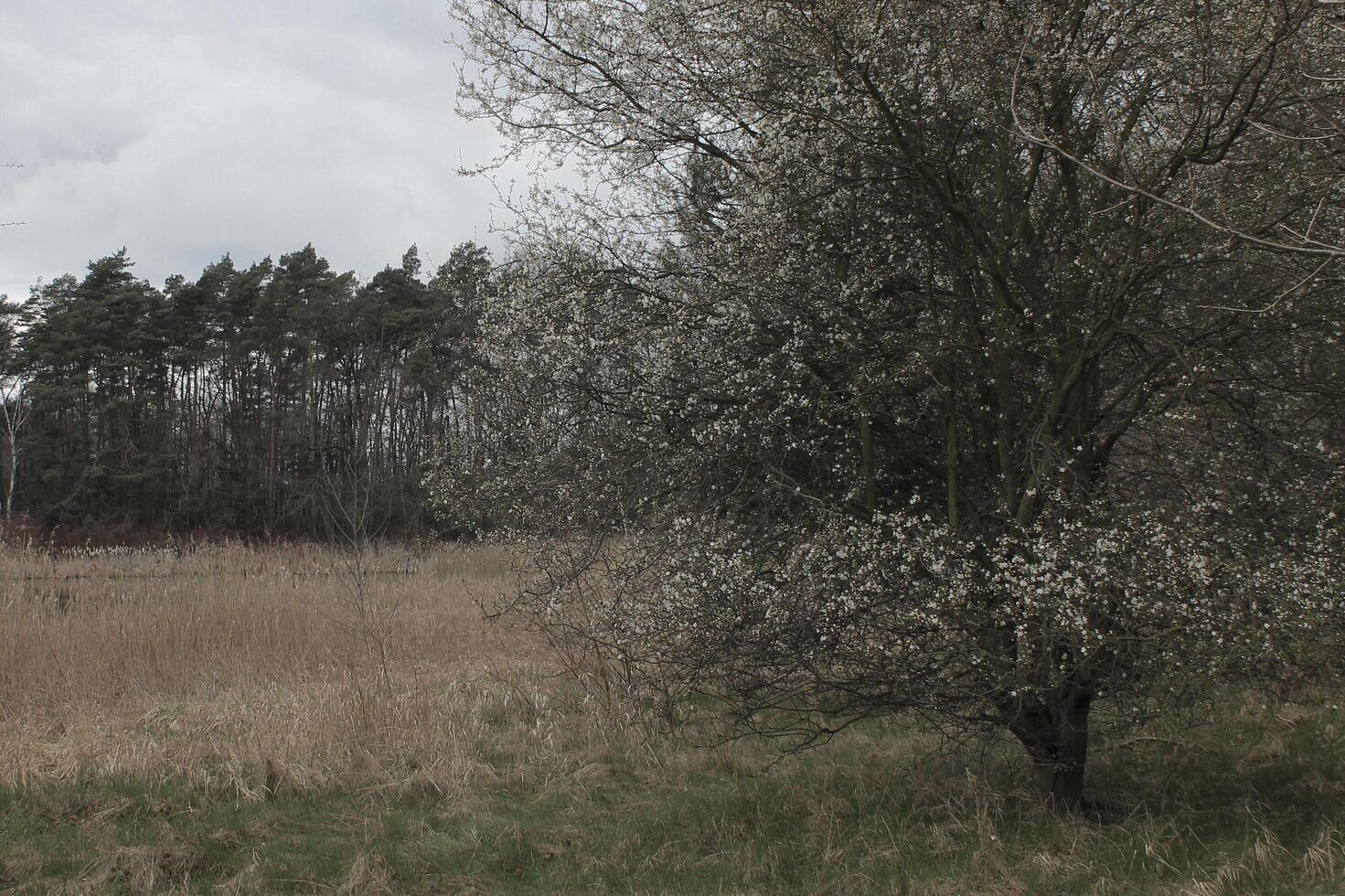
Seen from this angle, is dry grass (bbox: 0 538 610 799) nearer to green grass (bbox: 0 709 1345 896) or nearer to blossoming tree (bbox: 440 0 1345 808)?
green grass (bbox: 0 709 1345 896)

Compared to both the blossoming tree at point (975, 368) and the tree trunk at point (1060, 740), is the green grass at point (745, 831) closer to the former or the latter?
the tree trunk at point (1060, 740)

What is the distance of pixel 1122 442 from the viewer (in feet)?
17.7

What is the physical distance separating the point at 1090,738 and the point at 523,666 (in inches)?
205

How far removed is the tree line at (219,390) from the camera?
109 ft

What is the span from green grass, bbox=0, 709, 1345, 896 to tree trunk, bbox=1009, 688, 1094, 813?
0.18 metres

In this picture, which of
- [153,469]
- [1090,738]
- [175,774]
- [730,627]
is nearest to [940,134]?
[730,627]

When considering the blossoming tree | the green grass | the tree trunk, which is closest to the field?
the green grass

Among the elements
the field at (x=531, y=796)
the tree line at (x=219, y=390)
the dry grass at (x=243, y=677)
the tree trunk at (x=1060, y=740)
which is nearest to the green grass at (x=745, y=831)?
the field at (x=531, y=796)

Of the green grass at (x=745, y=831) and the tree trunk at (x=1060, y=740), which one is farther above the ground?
the tree trunk at (x=1060, y=740)

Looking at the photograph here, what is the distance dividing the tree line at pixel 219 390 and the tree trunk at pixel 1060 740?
27.1 meters

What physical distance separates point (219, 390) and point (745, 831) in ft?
129

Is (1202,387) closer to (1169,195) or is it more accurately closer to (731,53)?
(1169,195)

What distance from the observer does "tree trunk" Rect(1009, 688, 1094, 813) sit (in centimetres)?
502

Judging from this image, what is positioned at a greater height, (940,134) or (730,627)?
(940,134)
